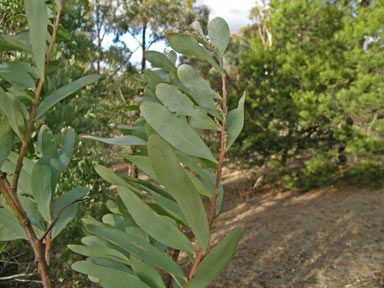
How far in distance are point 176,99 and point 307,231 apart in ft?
17.4

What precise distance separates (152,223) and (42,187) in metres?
0.22

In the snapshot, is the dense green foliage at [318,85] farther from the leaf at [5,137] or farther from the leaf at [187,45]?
the leaf at [5,137]

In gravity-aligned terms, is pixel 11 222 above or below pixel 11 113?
below

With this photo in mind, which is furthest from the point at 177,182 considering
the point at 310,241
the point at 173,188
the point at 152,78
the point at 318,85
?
the point at 318,85

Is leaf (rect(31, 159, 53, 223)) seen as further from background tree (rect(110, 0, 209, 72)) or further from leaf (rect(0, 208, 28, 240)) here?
background tree (rect(110, 0, 209, 72))

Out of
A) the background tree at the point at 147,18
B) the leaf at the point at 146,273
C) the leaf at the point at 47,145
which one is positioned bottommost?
the leaf at the point at 146,273

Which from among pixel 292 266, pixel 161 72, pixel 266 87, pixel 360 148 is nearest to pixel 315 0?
pixel 266 87

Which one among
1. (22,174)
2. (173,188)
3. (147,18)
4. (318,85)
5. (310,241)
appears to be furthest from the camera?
(147,18)

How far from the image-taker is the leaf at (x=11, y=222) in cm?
42

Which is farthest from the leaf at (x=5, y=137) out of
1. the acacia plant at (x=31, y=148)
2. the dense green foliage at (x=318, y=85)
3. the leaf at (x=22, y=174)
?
the dense green foliage at (x=318, y=85)

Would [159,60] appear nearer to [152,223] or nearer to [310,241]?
[152,223]

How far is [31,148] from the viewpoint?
0.57 metres

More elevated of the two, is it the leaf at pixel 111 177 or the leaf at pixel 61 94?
the leaf at pixel 61 94

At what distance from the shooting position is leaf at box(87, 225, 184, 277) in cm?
36
